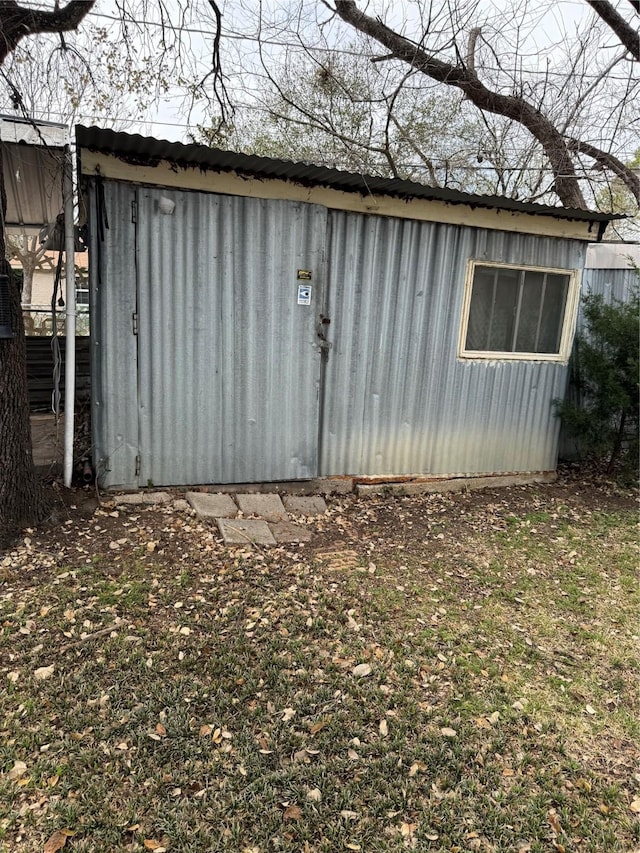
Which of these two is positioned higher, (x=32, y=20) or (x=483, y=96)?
(x=483, y=96)

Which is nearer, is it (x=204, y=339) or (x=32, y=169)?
(x=204, y=339)

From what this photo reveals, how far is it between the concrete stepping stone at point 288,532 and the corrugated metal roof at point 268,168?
285 centimetres

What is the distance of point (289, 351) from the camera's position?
503 centimetres

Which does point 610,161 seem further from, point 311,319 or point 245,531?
point 245,531

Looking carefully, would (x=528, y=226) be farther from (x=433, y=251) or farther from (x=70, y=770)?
(x=70, y=770)

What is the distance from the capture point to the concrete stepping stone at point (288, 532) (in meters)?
4.40

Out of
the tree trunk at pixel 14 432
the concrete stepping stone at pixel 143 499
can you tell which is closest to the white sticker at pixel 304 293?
the concrete stepping stone at pixel 143 499

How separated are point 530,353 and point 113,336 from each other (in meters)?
4.28

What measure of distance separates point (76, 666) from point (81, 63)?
18.1ft

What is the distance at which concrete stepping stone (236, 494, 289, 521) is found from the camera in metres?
4.72

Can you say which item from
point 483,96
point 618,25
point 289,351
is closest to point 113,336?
point 289,351

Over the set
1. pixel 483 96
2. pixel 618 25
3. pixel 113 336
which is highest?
pixel 618 25

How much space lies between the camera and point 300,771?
2.23 m

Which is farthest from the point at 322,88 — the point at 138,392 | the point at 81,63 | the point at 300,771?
the point at 300,771
